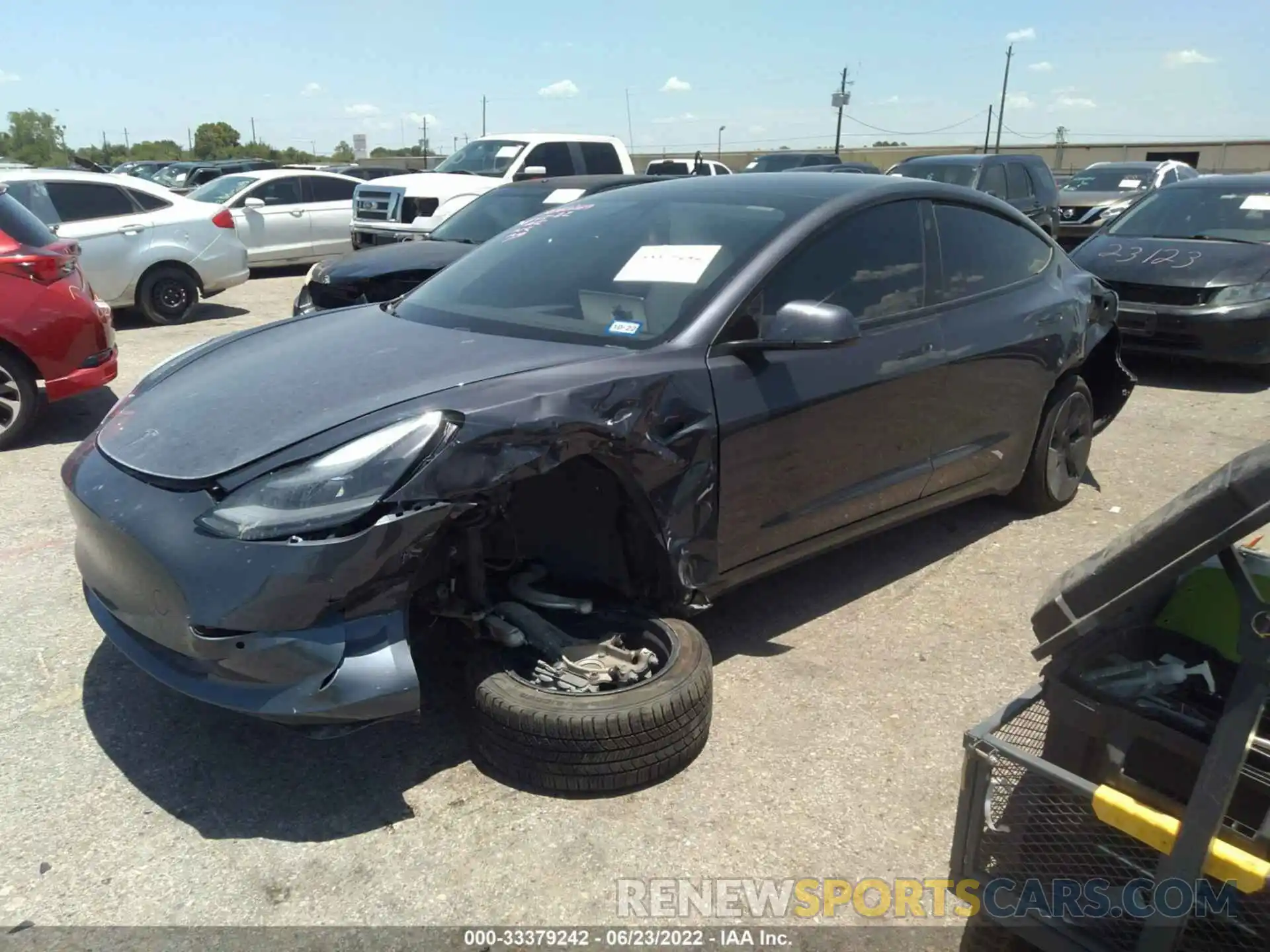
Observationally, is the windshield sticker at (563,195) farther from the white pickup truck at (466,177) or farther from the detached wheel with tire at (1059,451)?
the detached wheel with tire at (1059,451)

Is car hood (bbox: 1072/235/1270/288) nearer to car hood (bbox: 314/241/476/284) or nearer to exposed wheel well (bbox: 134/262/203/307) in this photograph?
car hood (bbox: 314/241/476/284)

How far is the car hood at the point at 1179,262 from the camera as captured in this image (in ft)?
24.6

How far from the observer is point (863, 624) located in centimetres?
376

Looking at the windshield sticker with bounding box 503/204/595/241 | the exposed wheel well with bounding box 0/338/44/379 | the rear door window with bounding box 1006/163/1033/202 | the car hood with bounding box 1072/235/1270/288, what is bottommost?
the exposed wheel well with bounding box 0/338/44/379

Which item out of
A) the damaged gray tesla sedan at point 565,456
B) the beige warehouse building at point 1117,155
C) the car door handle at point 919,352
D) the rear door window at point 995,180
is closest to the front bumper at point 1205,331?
the damaged gray tesla sedan at point 565,456

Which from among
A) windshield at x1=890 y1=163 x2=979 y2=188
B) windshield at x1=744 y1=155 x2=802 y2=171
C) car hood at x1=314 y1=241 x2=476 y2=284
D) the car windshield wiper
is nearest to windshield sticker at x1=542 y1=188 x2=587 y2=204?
car hood at x1=314 y1=241 x2=476 y2=284

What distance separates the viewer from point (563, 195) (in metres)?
8.66

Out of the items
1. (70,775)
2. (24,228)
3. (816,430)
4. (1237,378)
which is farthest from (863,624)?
(1237,378)

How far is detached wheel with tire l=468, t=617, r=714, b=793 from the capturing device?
2639 millimetres

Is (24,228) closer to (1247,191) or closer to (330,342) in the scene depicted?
(330,342)

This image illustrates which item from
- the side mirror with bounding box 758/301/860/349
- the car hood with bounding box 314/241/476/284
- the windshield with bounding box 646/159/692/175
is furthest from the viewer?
the windshield with bounding box 646/159/692/175

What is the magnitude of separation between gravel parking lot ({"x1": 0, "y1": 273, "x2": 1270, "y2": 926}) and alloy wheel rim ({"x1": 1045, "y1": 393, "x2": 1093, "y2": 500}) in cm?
92

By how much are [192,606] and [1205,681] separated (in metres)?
2.29

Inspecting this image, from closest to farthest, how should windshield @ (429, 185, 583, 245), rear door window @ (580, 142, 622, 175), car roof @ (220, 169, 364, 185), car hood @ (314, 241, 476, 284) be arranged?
car hood @ (314, 241, 476, 284) < windshield @ (429, 185, 583, 245) < rear door window @ (580, 142, 622, 175) < car roof @ (220, 169, 364, 185)
